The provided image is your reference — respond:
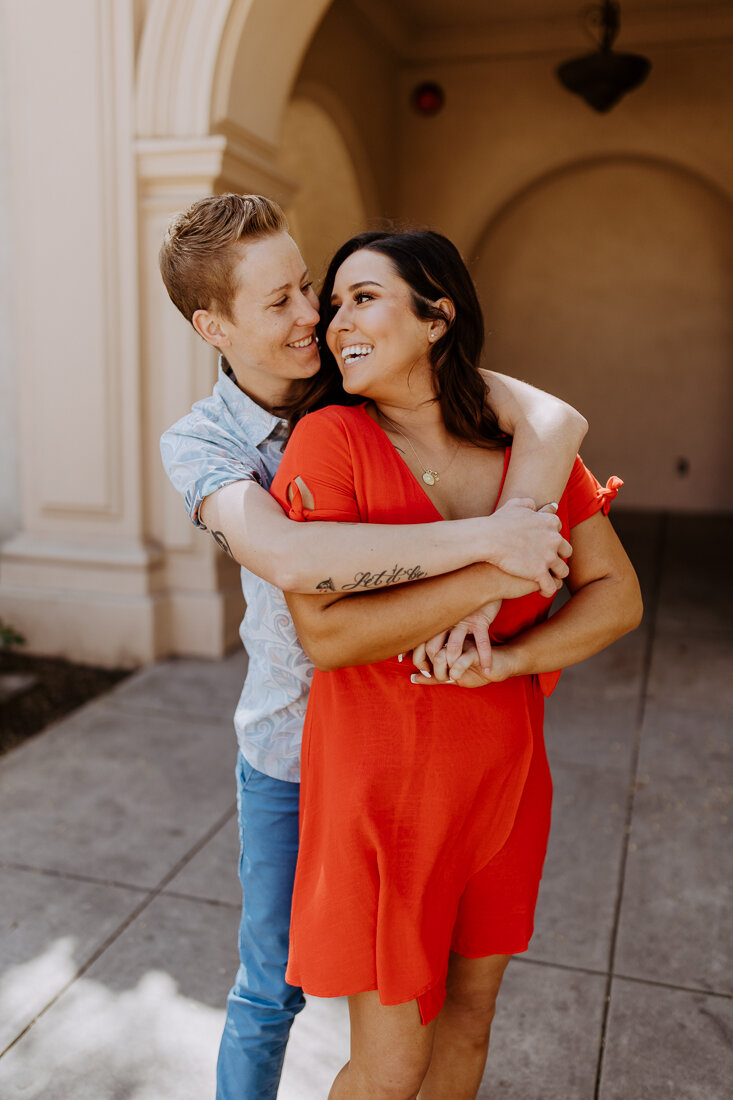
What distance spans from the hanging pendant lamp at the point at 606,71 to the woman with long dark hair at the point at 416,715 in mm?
5679

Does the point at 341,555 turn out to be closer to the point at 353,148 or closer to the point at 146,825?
the point at 146,825

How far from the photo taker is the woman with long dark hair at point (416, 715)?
1.38 metres

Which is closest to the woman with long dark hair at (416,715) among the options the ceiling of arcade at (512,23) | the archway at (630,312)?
the ceiling of arcade at (512,23)

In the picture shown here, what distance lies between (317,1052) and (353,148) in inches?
268

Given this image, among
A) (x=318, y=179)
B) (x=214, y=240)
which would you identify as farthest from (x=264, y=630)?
(x=318, y=179)

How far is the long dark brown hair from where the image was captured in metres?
1.49

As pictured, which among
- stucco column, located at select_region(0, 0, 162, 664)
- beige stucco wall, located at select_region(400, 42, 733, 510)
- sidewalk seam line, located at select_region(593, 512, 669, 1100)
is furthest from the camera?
beige stucco wall, located at select_region(400, 42, 733, 510)

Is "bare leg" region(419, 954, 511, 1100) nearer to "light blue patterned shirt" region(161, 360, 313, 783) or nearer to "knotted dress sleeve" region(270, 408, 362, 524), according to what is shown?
"light blue patterned shirt" region(161, 360, 313, 783)

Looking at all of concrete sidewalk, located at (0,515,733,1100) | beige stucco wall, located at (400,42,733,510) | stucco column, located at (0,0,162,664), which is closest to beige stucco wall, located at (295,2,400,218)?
beige stucco wall, located at (400,42,733,510)

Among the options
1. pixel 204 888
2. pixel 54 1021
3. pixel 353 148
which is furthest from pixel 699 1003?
pixel 353 148

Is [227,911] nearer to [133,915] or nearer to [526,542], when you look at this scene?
[133,915]

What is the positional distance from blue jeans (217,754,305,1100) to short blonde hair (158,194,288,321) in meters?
0.85

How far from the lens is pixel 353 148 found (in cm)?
736

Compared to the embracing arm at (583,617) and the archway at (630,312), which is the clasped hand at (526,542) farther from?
the archway at (630,312)
